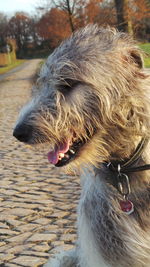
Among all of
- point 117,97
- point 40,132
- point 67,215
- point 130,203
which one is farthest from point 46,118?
point 67,215

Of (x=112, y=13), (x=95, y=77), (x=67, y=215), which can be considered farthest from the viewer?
(x=112, y=13)

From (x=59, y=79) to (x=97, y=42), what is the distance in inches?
13.4

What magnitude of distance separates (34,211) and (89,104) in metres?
3.25

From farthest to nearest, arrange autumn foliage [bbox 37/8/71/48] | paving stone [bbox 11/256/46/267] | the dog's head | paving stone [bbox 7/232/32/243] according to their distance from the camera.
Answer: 1. autumn foliage [bbox 37/8/71/48]
2. paving stone [bbox 7/232/32/243]
3. paving stone [bbox 11/256/46/267]
4. the dog's head

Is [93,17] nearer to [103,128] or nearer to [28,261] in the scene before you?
[28,261]

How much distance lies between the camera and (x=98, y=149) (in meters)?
2.64

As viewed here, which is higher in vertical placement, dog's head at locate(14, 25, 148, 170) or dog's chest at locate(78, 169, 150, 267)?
dog's head at locate(14, 25, 148, 170)

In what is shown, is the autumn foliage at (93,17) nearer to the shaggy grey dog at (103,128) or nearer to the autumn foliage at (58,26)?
the autumn foliage at (58,26)

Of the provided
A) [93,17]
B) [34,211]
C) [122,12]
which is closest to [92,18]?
[93,17]

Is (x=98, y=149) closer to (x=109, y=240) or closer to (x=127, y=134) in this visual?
(x=127, y=134)

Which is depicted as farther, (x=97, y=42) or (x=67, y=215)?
(x=67, y=215)

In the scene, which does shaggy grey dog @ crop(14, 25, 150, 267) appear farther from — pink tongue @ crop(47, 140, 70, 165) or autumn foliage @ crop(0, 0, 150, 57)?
autumn foliage @ crop(0, 0, 150, 57)

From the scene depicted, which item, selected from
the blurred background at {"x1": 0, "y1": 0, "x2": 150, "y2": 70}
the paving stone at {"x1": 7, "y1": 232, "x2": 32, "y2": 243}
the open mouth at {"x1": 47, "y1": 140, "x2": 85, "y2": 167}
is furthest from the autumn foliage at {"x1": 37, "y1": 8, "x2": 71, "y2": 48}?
the open mouth at {"x1": 47, "y1": 140, "x2": 85, "y2": 167}

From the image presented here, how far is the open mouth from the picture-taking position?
8.82 ft
